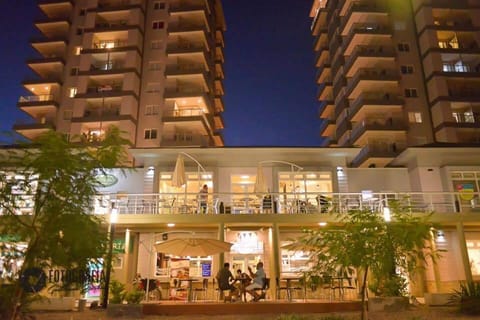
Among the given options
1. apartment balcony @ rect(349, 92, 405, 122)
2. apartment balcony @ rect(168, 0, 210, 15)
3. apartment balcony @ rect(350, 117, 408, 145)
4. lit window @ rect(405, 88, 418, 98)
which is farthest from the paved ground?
apartment balcony @ rect(168, 0, 210, 15)

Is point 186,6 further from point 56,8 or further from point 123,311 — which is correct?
point 123,311

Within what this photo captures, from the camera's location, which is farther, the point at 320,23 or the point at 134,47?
the point at 320,23

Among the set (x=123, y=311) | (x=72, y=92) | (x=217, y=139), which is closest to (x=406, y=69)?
(x=217, y=139)

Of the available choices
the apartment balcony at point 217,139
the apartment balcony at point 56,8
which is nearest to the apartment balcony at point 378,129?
the apartment balcony at point 217,139

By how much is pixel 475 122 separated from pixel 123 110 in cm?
3297

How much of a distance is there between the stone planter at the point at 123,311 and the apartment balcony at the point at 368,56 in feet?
118

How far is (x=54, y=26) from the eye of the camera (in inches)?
1870

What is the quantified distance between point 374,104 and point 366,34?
825cm

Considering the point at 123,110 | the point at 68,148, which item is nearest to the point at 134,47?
the point at 123,110

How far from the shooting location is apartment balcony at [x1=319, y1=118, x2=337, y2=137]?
50875 millimetres

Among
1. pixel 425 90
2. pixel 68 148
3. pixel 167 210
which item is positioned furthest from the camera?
pixel 425 90

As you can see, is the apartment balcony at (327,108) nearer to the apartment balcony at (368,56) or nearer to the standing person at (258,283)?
the apartment balcony at (368,56)

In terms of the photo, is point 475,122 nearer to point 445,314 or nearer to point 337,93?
point 337,93

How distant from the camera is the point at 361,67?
144ft
